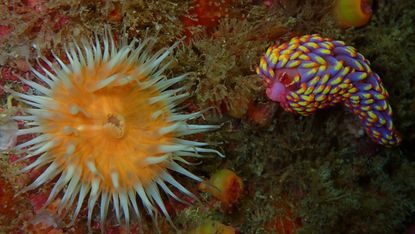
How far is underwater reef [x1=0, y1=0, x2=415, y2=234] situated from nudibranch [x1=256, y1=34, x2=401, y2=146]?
0.15 m

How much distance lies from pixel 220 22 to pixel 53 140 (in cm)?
144

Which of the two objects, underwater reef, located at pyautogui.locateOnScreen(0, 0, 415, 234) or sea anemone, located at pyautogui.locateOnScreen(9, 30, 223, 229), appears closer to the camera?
sea anemone, located at pyautogui.locateOnScreen(9, 30, 223, 229)

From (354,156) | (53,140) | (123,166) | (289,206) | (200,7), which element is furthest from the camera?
(354,156)

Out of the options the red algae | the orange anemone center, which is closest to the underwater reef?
the red algae

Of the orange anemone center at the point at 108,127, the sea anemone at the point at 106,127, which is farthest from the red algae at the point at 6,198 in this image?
the orange anemone center at the point at 108,127

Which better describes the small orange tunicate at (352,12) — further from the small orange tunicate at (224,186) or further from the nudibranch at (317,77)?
the small orange tunicate at (224,186)

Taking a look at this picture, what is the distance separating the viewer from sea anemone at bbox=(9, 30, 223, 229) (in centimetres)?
241

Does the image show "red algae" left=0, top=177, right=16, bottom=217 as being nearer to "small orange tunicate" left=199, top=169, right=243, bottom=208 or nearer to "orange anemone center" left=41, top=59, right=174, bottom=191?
"orange anemone center" left=41, top=59, right=174, bottom=191

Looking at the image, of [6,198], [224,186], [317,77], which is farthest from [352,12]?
[6,198]

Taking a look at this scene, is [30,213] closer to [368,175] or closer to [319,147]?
[319,147]

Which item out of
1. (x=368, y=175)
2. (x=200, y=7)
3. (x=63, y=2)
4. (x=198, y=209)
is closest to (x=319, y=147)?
(x=368, y=175)

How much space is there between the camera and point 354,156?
11.8ft

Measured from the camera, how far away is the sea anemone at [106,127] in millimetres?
2412

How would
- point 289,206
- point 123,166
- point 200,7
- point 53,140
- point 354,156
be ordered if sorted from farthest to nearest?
point 354,156 → point 289,206 → point 200,7 → point 123,166 → point 53,140
